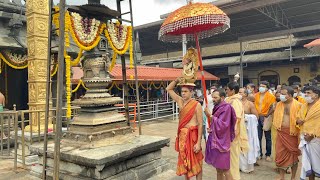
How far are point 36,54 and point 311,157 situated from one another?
21.4 ft

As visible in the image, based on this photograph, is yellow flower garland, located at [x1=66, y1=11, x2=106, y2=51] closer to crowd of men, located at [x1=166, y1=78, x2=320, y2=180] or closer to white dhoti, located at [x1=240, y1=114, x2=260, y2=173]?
crowd of men, located at [x1=166, y1=78, x2=320, y2=180]

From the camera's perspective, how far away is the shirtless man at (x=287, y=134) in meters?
4.56

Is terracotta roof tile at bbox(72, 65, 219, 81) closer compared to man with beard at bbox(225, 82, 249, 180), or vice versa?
man with beard at bbox(225, 82, 249, 180)

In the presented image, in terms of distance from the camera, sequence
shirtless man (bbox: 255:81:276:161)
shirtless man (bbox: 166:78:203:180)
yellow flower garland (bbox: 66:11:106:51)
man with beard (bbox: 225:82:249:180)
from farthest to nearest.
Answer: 1. shirtless man (bbox: 255:81:276:161)
2. man with beard (bbox: 225:82:249:180)
3. yellow flower garland (bbox: 66:11:106:51)
4. shirtless man (bbox: 166:78:203:180)

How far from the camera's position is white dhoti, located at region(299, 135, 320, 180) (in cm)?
410

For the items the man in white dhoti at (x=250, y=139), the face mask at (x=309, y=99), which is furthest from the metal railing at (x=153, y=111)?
the face mask at (x=309, y=99)

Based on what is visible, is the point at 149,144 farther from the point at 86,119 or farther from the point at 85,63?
the point at 85,63

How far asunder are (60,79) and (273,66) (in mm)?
19016

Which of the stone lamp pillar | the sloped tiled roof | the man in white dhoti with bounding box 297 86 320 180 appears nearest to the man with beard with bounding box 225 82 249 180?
the man in white dhoti with bounding box 297 86 320 180

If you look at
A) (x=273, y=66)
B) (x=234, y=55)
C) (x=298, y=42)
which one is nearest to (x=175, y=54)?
(x=234, y=55)

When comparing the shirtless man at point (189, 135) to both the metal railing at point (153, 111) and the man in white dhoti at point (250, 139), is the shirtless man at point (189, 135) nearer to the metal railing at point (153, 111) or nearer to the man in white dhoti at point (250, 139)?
the man in white dhoti at point (250, 139)

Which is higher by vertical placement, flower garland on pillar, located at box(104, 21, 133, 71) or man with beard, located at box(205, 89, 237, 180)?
flower garland on pillar, located at box(104, 21, 133, 71)

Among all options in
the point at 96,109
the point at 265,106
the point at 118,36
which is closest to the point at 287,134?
the point at 265,106

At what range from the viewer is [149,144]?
4.70 metres
